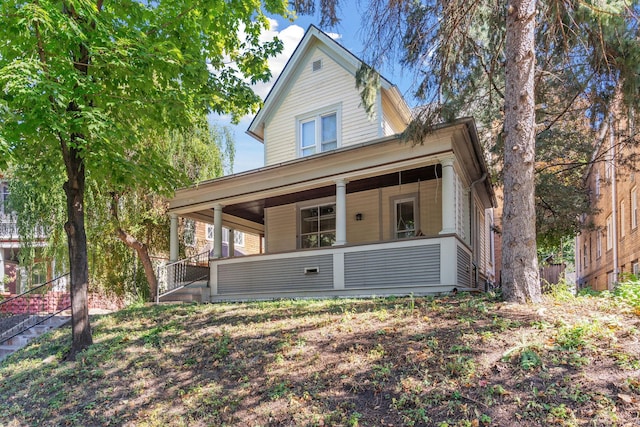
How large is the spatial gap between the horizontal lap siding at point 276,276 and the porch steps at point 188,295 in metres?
0.51

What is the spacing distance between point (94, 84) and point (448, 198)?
669 cm

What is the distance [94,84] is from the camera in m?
6.38

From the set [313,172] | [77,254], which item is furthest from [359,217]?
[77,254]

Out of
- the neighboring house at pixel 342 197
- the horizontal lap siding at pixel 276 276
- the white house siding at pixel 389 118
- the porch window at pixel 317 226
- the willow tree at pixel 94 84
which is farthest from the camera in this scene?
the porch window at pixel 317 226

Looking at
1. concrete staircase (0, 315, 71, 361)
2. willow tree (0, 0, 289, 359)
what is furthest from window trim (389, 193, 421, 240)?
concrete staircase (0, 315, 71, 361)

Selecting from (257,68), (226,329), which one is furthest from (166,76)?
(226,329)

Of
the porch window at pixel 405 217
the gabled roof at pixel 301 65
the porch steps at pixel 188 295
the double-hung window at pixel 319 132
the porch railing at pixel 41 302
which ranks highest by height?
the gabled roof at pixel 301 65

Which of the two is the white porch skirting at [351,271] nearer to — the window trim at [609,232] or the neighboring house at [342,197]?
the neighboring house at [342,197]

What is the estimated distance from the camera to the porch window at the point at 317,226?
1360 centimetres

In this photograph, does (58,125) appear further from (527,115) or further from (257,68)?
(527,115)

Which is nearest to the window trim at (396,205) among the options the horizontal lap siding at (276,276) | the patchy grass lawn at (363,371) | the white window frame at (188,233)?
the horizontal lap siding at (276,276)

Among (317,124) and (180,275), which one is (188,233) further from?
(317,124)

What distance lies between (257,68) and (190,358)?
6.47 metres

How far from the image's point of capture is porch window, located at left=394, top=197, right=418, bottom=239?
12195 millimetres
